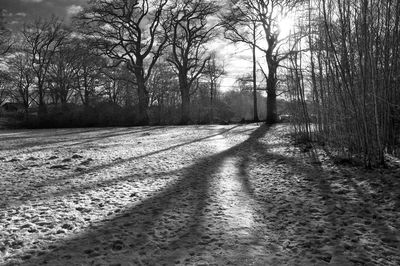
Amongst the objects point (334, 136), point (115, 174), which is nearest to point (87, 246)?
point (115, 174)

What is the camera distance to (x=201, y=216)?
10.2 ft

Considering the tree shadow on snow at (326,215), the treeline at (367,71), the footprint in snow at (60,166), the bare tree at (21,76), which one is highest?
the bare tree at (21,76)

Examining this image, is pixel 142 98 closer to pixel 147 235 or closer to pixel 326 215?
pixel 147 235

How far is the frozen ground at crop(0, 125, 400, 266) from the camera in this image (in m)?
2.23

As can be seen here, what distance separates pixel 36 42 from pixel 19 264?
3297 cm

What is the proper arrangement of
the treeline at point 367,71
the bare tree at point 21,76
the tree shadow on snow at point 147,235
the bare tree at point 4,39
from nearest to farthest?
the tree shadow on snow at point 147,235 → the treeline at point 367,71 → the bare tree at point 4,39 → the bare tree at point 21,76

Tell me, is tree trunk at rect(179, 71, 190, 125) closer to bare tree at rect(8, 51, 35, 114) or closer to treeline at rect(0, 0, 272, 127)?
treeline at rect(0, 0, 272, 127)

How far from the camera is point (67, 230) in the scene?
274cm

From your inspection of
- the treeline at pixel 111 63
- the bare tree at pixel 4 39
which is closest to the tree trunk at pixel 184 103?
the treeline at pixel 111 63

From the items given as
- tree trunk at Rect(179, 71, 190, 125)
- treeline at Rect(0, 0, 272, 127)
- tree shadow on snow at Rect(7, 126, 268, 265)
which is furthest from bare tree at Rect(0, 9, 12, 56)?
tree shadow on snow at Rect(7, 126, 268, 265)

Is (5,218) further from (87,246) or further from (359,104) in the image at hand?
(359,104)

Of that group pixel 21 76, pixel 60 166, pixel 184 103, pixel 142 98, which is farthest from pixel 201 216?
pixel 21 76

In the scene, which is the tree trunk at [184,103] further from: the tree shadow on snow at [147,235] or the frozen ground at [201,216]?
the tree shadow on snow at [147,235]

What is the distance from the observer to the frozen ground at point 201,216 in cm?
223
